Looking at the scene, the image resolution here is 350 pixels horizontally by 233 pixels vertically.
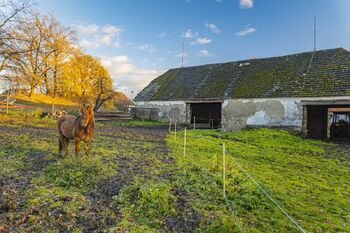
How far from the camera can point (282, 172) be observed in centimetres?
767

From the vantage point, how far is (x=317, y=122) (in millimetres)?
17859

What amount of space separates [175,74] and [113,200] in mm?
24673

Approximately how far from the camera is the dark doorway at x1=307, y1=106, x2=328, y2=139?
58.1ft

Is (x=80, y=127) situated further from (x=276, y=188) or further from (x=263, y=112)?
(x=263, y=112)

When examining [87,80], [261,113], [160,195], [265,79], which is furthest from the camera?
[87,80]

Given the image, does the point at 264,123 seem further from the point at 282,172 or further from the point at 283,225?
the point at 283,225

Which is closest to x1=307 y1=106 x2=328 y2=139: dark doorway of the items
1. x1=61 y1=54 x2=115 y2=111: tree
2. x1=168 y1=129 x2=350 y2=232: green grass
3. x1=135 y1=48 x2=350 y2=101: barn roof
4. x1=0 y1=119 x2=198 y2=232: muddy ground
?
x1=135 y1=48 x2=350 y2=101: barn roof

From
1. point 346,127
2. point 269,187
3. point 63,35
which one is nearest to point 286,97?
point 346,127

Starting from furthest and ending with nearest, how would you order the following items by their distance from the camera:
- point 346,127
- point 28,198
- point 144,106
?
point 144,106 → point 346,127 → point 28,198

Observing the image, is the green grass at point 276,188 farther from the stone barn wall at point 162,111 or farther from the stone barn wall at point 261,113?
the stone barn wall at point 162,111

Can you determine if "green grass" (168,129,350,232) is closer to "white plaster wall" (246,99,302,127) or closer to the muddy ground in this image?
the muddy ground

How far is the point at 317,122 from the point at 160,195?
17.2 metres

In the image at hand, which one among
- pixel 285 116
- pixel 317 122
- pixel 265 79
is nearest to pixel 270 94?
pixel 285 116

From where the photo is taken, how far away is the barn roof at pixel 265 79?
53.9 feet
